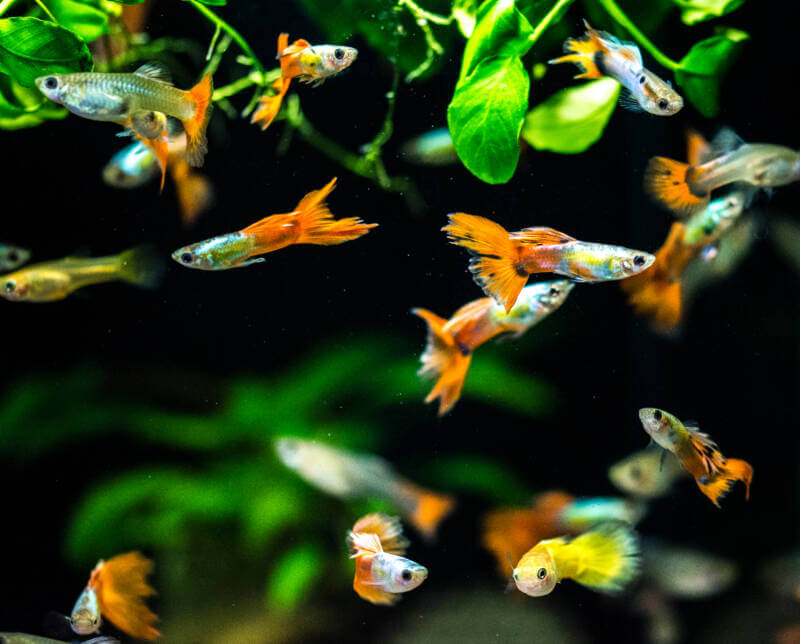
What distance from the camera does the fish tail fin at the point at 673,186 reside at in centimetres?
162

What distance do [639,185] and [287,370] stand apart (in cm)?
115

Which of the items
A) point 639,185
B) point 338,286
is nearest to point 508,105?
point 639,185

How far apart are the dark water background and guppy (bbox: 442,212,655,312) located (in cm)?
25

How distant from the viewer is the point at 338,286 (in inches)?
70.0

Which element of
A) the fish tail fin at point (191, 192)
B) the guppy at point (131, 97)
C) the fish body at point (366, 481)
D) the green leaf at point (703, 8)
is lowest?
the fish body at point (366, 481)

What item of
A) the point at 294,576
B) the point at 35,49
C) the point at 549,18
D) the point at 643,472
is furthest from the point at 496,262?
the point at 294,576

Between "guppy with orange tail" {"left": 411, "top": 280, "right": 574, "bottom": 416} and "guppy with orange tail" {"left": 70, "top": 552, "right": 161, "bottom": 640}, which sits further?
"guppy with orange tail" {"left": 70, "top": 552, "right": 161, "bottom": 640}

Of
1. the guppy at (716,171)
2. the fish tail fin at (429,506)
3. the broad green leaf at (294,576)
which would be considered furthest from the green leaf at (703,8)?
the broad green leaf at (294,576)

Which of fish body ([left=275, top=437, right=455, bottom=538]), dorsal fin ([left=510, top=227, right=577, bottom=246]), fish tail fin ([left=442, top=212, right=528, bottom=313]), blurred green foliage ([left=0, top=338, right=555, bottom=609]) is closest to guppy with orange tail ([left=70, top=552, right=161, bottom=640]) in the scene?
blurred green foliage ([left=0, top=338, right=555, bottom=609])

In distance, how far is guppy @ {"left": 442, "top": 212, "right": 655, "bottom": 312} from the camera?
1347 mm

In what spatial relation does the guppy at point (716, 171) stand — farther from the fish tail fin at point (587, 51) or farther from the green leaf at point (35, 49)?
the green leaf at point (35, 49)

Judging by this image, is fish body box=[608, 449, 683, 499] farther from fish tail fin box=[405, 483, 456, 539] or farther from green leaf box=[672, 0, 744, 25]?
green leaf box=[672, 0, 744, 25]

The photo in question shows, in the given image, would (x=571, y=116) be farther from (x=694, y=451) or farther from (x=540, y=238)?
(x=694, y=451)

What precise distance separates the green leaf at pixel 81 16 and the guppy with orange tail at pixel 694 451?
5.52 ft
